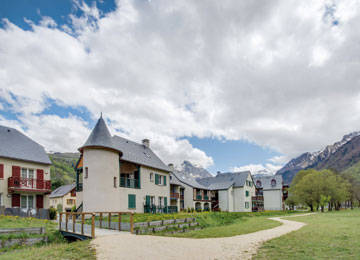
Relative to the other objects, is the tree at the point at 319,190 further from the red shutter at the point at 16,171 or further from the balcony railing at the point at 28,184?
the red shutter at the point at 16,171

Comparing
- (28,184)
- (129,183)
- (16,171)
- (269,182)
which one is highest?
(16,171)

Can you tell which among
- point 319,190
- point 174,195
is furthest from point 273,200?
point 174,195

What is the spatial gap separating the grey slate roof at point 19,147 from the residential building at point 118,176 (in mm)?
3781

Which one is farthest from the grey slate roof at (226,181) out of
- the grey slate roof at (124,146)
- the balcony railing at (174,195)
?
the grey slate roof at (124,146)

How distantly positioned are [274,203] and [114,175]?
51.6 m

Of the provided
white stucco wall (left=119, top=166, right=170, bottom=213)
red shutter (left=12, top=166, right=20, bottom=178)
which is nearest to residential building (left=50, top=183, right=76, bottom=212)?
white stucco wall (left=119, top=166, right=170, bottom=213)

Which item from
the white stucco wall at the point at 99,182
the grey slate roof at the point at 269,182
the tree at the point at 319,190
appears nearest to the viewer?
the white stucco wall at the point at 99,182

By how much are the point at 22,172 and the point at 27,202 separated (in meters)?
2.73

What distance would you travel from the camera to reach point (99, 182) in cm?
2323

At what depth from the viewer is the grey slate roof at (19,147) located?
24.8 metres

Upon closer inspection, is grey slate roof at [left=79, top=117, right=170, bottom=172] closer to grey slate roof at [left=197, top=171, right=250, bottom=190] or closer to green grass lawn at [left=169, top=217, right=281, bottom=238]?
green grass lawn at [left=169, top=217, right=281, bottom=238]

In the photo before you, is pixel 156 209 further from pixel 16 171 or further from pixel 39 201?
pixel 16 171

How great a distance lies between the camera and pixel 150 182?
30500 millimetres

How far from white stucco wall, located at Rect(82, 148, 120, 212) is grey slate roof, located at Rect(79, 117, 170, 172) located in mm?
649
